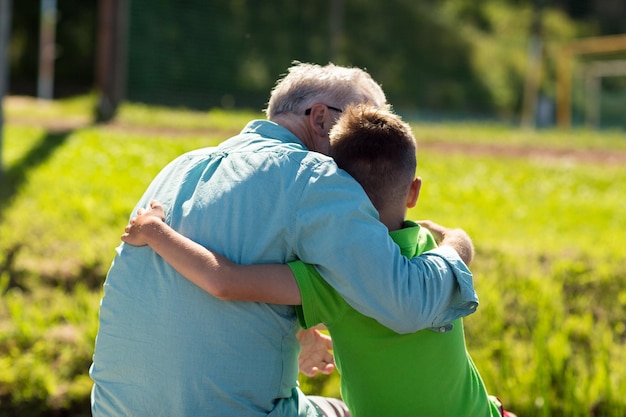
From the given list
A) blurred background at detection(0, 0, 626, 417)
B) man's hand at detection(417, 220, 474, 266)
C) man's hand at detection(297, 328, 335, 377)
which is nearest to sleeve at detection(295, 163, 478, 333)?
man's hand at detection(417, 220, 474, 266)

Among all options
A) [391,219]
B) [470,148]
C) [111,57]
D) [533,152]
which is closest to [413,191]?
[391,219]

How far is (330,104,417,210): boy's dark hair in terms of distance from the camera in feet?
7.28

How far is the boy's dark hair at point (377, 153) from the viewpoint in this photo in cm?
222

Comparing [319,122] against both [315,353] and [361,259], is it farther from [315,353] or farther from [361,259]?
[315,353]

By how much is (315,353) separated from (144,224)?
74 cm

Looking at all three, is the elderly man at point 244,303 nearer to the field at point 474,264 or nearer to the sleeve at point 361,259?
the sleeve at point 361,259

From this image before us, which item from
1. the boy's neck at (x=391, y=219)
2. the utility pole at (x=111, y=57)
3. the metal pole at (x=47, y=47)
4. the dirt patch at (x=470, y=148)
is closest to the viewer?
the boy's neck at (x=391, y=219)

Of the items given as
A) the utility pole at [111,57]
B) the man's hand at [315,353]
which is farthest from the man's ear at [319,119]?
the utility pole at [111,57]

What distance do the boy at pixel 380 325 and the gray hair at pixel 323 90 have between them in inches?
7.8

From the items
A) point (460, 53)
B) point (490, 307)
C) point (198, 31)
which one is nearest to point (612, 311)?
point (490, 307)

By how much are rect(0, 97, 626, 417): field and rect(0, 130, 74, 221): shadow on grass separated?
0.02 metres

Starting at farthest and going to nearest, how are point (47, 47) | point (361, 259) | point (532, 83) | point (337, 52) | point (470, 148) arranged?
point (532, 83)
point (47, 47)
point (337, 52)
point (470, 148)
point (361, 259)

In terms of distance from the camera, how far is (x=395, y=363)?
220 centimetres

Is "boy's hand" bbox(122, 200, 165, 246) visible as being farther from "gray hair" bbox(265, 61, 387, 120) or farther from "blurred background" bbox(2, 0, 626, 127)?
"blurred background" bbox(2, 0, 626, 127)
